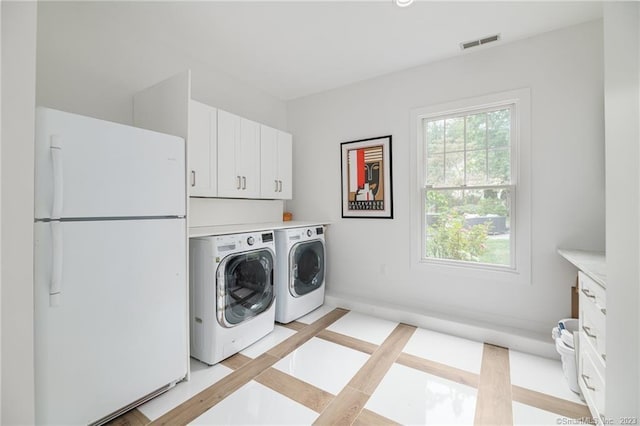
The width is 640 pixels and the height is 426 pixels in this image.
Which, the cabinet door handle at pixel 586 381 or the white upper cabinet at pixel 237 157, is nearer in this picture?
the cabinet door handle at pixel 586 381

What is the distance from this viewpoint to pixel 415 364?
2.02m

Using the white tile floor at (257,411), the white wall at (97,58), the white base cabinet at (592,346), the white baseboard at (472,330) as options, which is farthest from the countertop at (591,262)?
the white wall at (97,58)

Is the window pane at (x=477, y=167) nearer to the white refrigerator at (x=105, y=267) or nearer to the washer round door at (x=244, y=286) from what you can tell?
the washer round door at (x=244, y=286)

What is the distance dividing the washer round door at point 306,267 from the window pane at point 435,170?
138cm

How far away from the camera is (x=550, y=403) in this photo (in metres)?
1.61

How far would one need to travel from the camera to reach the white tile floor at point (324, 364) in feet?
6.00

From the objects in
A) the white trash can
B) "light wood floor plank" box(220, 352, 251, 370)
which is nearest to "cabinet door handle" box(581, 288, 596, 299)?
the white trash can

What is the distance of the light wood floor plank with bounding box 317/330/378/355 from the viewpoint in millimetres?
2258

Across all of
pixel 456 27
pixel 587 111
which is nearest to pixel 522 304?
pixel 587 111

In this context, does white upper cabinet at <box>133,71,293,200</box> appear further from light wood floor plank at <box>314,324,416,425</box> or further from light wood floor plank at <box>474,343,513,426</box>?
light wood floor plank at <box>474,343,513,426</box>

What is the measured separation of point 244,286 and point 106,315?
3.14ft

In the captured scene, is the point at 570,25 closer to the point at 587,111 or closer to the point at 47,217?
the point at 587,111

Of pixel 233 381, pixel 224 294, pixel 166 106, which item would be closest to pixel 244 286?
pixel 224 294

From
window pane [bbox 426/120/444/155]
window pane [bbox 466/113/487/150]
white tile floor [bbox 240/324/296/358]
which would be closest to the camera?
white tile floor [bbox 240/324/296/358]
